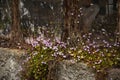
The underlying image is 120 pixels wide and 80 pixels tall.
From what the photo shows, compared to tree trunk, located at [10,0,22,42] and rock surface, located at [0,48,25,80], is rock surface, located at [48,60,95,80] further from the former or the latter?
tree trunk, located at [10,0,22,42]

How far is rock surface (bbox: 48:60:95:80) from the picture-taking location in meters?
4.27

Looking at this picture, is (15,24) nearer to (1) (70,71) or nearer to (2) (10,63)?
(2) (10,63)

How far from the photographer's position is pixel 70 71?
14.5ft

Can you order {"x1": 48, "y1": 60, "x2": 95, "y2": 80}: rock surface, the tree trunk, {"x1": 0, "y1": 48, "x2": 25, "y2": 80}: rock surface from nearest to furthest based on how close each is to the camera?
{"x1": 48, "y1": 60, "x2": 95, "y2": 80}: rock surface, {"x1": 0, "y1": 48, "x2": 25, "y2": 80}: rock surface, the tree trunk

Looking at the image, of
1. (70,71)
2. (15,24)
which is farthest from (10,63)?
(70,71)

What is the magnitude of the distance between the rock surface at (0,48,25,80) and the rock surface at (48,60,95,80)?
2.00ft

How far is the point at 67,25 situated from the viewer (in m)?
4.86

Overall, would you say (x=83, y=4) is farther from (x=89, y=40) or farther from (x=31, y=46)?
(x=31, y=46)

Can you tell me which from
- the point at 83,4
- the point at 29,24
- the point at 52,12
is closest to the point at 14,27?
the point at 29,24

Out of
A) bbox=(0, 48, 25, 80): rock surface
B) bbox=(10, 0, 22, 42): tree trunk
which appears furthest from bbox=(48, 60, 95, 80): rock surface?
bbox=(10, 0, 22, 42): tree trunk

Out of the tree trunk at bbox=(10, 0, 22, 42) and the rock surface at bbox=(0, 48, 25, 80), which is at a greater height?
the tree trunk at bbox=(10, 0, 22, 42)

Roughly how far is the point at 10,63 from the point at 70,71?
1069 mm

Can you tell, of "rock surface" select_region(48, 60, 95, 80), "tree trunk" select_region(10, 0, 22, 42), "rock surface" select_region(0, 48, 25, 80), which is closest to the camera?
"rock surface" select_region(48, 60, 95, 80)

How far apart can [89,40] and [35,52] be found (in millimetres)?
838
